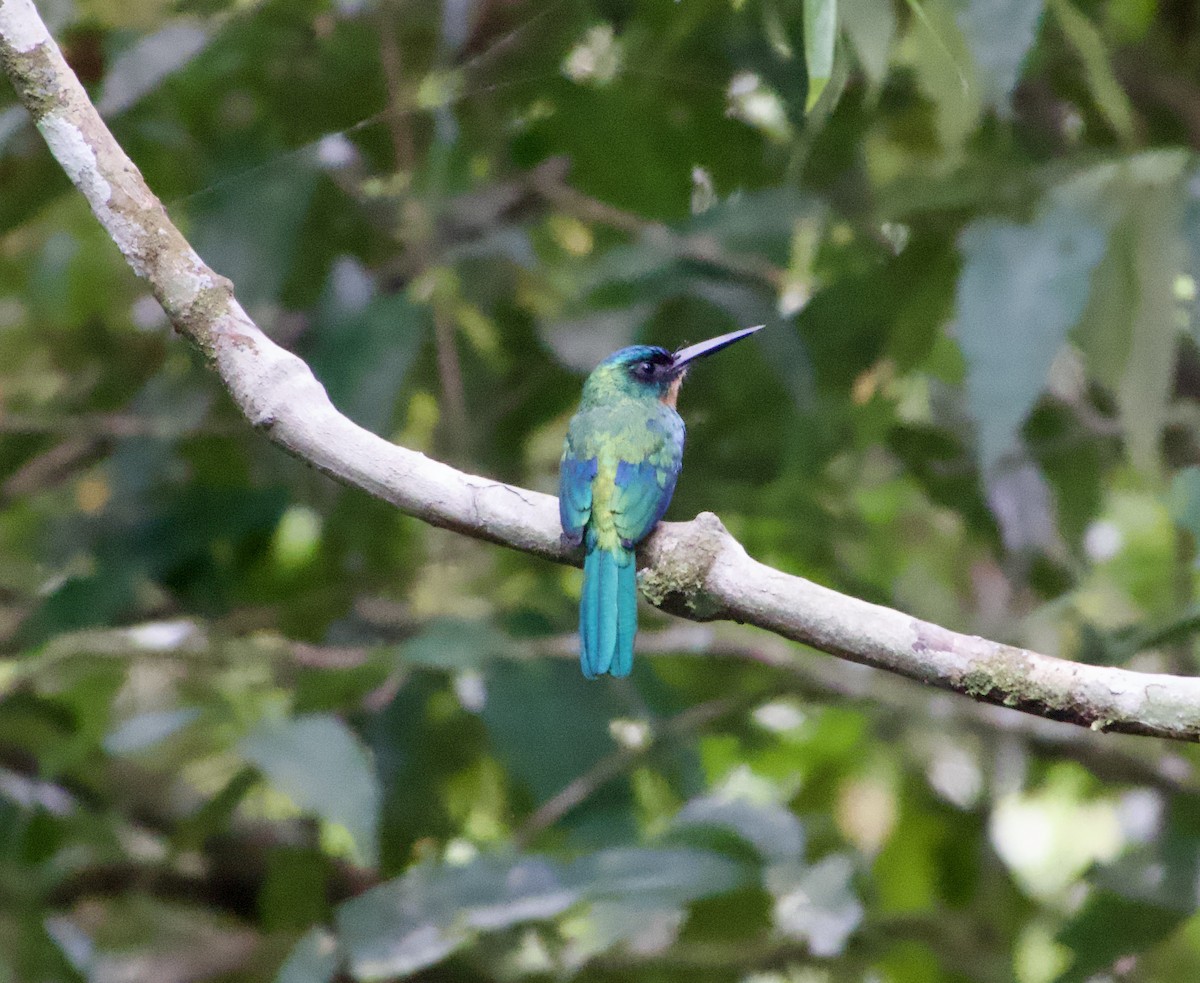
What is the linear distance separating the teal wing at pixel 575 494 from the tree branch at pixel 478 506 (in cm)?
4

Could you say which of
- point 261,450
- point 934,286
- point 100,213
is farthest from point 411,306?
point 100,213

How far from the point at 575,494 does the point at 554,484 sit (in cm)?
105

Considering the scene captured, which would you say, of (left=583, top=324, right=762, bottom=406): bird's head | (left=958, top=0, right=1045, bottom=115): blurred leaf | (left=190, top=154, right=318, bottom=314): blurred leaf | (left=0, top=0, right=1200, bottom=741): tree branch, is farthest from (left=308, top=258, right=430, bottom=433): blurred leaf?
(left=958, top=0, right=1045, bottom=115): blurred leaf

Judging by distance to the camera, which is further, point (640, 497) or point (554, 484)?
point (554, 484)

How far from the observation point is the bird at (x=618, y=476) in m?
1.82

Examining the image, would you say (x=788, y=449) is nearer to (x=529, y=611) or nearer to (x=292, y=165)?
(x=529, y=611)

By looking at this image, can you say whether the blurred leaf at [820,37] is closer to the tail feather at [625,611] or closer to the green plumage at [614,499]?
the green plumage at [614,499]


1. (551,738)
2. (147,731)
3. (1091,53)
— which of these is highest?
(1091,53)

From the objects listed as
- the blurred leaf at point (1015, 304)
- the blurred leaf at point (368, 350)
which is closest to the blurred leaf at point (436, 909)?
the blurred leaf at point (368, 350)

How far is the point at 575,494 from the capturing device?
6.29ft

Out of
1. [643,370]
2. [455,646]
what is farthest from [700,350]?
[455,646]

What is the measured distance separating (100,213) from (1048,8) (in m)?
1.49

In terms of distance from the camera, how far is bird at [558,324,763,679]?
182 cm

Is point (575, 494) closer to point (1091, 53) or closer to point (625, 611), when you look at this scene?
point (625, 611)
